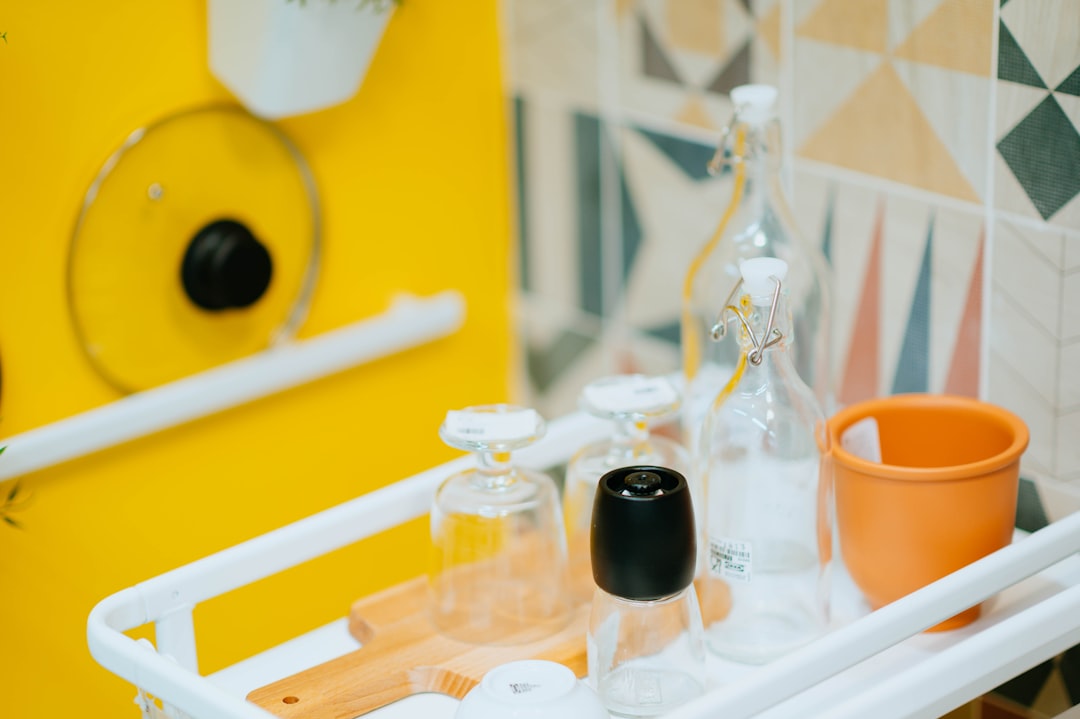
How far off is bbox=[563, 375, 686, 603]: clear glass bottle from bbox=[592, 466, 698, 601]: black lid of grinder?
0.14 metres

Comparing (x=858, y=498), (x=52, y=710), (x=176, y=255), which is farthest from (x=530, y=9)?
(x=52, y=710)

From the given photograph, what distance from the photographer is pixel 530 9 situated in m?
1.34

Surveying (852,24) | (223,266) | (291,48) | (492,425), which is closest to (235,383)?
(223,266)

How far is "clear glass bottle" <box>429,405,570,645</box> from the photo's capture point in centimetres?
90

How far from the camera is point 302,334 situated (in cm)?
130

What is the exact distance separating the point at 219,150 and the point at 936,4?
24.2 inches

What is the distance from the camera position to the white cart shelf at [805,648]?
720mm

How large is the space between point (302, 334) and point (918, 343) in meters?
0.58

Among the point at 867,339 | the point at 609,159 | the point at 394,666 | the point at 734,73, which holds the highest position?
the point at 734,73

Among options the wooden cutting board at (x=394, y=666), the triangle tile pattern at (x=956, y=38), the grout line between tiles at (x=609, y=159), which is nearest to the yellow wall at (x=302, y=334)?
the grout line between tiles at (x=609, y=159)

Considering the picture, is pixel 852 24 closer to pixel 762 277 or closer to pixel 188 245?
pixel 762 277

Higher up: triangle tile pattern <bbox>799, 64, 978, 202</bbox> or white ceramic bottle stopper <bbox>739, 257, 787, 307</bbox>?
triangle tile pattern <bbox>799, 64, 978, 202</bbox>

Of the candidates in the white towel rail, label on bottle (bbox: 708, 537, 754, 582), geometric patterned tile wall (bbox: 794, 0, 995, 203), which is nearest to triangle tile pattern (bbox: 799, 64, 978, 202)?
geometric patterned tile wall (bbox: 794, 0, 995, 203)

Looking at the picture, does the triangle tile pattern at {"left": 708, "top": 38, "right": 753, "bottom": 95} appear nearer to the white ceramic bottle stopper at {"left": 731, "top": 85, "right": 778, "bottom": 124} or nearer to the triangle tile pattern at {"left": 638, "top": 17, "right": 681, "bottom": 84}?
the triangle tile pattern at {"left": 638, "top": 17, "right": 681, "bottom": 84}
